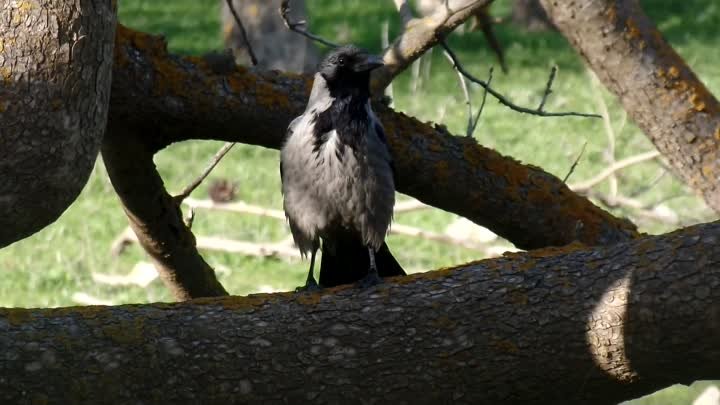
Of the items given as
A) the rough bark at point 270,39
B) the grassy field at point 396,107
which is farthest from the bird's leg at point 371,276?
the rough bark at point 270,39

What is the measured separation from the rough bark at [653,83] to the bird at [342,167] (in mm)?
864

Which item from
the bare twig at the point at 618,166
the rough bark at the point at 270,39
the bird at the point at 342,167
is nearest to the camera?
the bird at the point at 342,167

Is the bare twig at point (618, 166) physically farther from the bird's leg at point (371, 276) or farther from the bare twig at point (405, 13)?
the bird's leg at point (371, 276)

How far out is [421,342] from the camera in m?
3.67

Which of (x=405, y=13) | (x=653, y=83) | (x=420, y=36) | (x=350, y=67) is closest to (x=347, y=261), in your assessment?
(x=350, y=67)

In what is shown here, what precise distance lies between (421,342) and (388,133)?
147cm

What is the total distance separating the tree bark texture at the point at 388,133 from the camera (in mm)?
4746

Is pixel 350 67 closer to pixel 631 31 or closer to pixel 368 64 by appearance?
pixel 368 64

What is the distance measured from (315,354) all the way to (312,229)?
1.56 meters

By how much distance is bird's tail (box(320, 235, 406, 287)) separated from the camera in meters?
5.24

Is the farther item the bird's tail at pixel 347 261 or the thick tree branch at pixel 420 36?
the thick tree branch at pixel 420 36

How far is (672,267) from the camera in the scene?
357cm

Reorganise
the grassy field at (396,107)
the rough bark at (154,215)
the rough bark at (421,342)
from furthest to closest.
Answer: the grassy field at (396,107) < the rough bark at (154,215) < the rough bark at (421,342)

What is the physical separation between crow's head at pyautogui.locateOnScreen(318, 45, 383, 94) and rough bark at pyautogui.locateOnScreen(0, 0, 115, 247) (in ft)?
4.93
